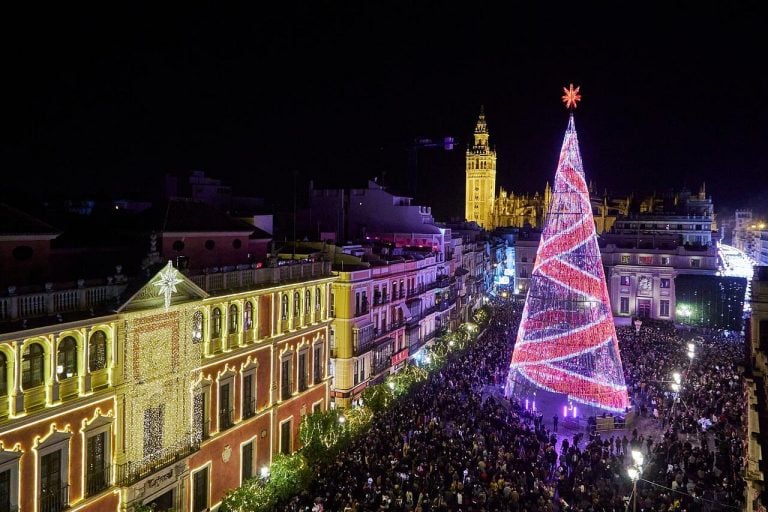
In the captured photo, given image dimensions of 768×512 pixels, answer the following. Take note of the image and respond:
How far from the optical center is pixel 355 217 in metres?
50.4

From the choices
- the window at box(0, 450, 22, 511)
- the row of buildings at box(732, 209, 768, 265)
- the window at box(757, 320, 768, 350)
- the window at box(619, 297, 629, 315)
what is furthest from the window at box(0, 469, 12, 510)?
the row of buildings at box(732, 209, 768, 265)

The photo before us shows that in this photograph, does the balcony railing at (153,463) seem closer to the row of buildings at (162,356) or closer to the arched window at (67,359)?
the row of buildings at (162,356)

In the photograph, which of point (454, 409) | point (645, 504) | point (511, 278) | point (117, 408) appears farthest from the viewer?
point (511, 278)

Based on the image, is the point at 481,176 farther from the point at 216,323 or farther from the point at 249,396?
the point at 216,323

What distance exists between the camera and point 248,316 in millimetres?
23344

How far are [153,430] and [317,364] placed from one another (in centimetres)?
1092

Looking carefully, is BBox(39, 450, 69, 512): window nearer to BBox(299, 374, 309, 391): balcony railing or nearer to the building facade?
the building facade

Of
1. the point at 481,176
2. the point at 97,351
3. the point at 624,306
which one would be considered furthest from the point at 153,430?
the point at 481,176

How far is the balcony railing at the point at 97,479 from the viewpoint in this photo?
648 inches

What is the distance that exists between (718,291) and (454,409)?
32.1m

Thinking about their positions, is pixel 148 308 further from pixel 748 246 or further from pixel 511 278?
pixel 748 246

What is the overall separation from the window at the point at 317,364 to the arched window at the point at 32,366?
1445 centimetres

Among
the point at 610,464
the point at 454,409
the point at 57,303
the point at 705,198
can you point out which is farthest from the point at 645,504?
the point at 705,198

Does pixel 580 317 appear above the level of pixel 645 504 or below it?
above
